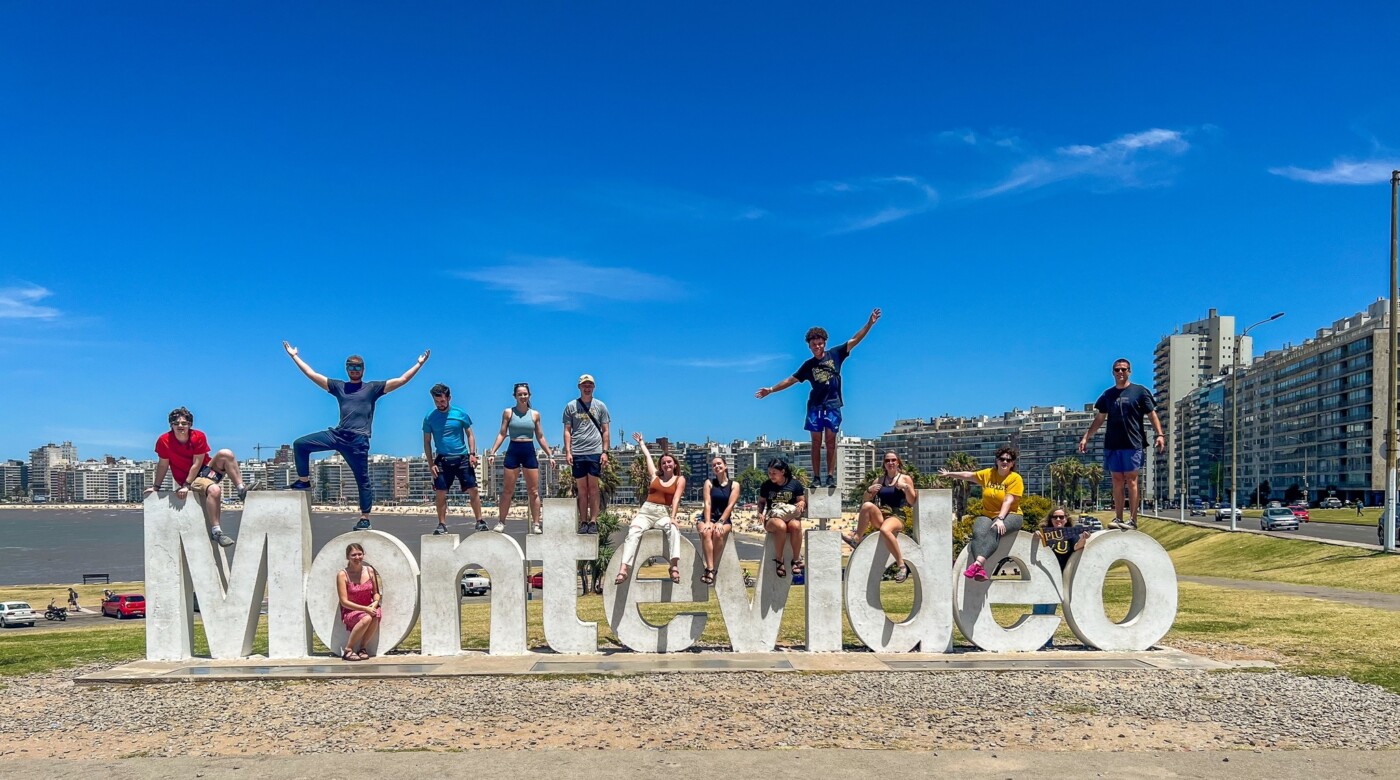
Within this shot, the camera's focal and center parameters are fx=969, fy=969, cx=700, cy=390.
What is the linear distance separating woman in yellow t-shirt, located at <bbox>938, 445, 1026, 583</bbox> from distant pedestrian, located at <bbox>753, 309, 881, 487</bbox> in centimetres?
198

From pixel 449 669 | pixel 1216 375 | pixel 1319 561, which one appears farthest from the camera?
pixel 1216 375

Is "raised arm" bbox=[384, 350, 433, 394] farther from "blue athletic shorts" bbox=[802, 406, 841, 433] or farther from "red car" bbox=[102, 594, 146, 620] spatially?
"red car" bbox=[102, 594, 146, 620]

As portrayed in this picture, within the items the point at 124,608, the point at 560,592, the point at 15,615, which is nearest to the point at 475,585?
the point at 124,608

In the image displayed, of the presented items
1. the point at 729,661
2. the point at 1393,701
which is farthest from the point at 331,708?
the point at 1393,701

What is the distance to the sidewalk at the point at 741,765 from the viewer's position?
356 inches

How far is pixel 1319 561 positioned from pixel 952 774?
32764mm

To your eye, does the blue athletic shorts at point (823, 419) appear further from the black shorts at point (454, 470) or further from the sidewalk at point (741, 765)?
the sidewalk at point (741, 765)

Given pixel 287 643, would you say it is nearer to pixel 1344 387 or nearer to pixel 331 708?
pixel 331 708

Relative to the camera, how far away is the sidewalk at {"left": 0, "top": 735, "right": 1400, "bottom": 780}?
9031 mm

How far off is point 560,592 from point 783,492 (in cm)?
384

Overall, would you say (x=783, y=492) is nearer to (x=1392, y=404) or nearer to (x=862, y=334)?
(x=862, y=334)

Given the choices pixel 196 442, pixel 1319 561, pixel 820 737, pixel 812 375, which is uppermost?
pixel 812 375

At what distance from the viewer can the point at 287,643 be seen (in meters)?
15.0

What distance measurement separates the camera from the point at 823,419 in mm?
15695
